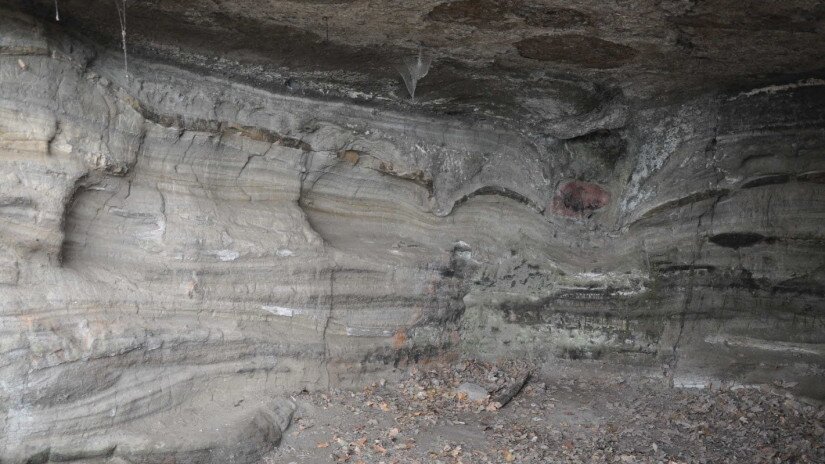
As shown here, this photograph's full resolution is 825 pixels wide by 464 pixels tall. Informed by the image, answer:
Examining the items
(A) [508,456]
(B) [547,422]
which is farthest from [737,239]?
(A) [508,456]

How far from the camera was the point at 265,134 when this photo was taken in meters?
4.21

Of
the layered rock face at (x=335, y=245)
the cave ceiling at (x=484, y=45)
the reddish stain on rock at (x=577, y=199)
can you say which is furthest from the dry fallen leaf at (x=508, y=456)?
the cave ceiling at (x=484, y=45)

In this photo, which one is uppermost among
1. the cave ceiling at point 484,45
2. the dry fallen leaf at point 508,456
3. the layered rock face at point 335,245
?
the cave ceiling at point 484,45

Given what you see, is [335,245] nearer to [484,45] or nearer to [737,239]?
[484,45]

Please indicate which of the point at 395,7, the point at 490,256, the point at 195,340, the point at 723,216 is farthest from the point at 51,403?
the point at 723,216

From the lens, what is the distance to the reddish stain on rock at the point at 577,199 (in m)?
5.15

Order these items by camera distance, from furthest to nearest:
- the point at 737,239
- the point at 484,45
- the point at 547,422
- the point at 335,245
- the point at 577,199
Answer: the point at 577,199
the point at 737,239
the point at 335,245
the point at 547,422
the point at 484,45

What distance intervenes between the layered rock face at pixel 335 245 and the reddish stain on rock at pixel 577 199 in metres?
0.01

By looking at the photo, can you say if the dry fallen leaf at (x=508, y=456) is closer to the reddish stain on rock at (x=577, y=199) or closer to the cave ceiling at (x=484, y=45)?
the reddish stain on rock at (x=577, y=199)

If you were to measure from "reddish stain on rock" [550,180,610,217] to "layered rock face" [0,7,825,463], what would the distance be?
0.05 ft


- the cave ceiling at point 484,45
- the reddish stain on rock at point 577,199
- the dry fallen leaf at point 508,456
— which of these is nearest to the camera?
the cave ceiling at point 484,45

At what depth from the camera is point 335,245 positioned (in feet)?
14.9

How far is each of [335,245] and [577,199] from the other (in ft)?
5.99

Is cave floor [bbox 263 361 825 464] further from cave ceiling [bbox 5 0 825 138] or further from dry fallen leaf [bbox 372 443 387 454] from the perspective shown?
cave ceiling [bbox 5 0 825 138]
